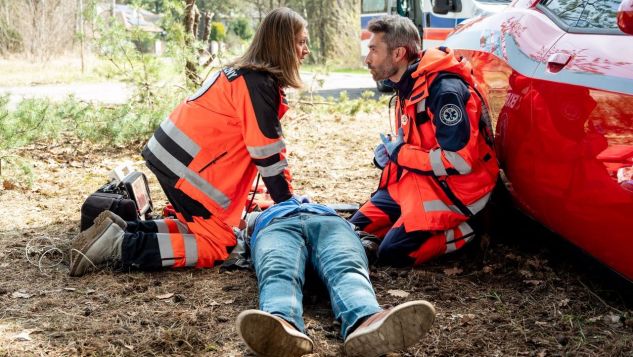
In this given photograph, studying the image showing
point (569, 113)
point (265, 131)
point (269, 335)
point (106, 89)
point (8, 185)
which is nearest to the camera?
point (269, 335)

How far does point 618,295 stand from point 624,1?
4.76ft

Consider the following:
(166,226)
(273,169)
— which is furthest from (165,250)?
(273,169)

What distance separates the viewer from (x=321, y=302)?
3.36 meters

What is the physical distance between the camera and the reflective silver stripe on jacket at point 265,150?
12.1 feet

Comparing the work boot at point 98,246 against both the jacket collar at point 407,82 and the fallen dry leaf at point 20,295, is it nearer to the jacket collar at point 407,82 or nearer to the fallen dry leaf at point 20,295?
the fallen dry leaf at point 20,295

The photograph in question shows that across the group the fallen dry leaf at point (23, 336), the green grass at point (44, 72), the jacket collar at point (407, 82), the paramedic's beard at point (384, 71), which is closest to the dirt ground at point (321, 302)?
the fallen dry leaf at point (23, 336)

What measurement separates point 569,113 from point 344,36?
24.1 meters

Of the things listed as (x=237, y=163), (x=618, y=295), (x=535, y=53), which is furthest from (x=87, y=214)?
(x=618, y=295)

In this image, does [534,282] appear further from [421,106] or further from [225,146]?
[225,146]

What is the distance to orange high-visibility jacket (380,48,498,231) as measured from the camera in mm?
3723

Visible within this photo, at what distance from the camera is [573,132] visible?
10.1 feet

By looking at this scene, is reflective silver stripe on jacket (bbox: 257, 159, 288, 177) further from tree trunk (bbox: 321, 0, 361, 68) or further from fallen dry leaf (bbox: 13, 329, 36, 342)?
tree trunk (bbox: 321, 0, 361, 68)

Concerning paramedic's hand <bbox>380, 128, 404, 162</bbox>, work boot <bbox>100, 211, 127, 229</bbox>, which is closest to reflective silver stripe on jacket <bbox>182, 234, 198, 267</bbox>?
work boot <bbox>100, 211, 127, 229</bbox>

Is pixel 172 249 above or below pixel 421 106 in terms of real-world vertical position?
below
